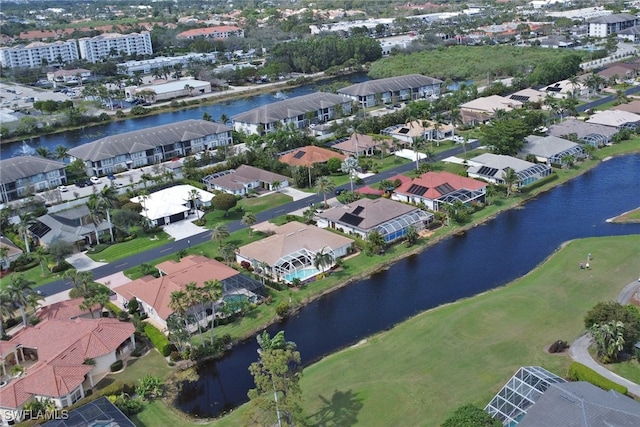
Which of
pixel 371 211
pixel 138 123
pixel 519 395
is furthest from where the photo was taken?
pixel 138 123

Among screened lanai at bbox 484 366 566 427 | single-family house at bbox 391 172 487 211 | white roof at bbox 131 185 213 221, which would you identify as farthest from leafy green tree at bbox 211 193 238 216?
screened lanai at bbox 484 366 566 427

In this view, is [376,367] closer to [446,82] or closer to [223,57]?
A: [446,82]

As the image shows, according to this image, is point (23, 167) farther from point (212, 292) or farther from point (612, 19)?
point (612, 19)

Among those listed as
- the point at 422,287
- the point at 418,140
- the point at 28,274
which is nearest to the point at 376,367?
the point at 422,287

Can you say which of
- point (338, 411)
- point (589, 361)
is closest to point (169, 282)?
point (338, 411)

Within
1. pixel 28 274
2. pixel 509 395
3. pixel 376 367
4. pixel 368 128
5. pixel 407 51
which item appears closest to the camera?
pixel 509 395

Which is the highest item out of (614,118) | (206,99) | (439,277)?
(206,99)

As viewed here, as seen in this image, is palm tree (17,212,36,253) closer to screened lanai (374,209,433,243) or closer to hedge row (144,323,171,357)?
hedge row (144,323,171,357)
